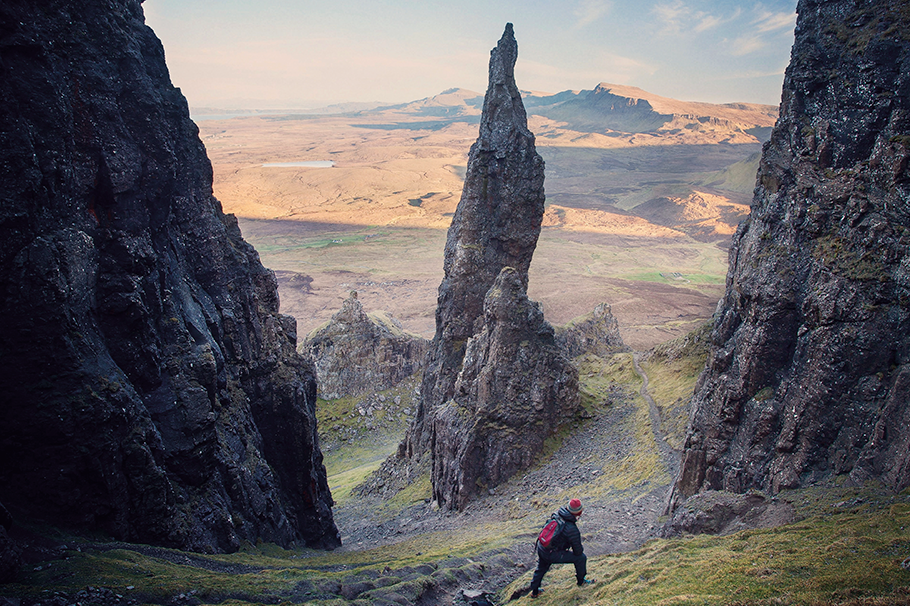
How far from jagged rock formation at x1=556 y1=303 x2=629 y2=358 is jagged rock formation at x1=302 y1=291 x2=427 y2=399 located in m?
18.0

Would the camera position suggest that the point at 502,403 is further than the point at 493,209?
No

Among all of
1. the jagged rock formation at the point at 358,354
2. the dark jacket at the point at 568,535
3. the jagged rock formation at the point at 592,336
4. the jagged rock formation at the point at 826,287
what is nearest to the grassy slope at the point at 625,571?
the dark jacket at the point at 568,535

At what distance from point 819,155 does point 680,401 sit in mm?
22446

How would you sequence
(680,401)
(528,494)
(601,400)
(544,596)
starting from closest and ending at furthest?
(544,596) → (528,494) → (680,401) → (601,400)

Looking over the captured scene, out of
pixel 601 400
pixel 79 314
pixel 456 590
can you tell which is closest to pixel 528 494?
pixel 601 400

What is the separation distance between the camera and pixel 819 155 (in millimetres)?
18922

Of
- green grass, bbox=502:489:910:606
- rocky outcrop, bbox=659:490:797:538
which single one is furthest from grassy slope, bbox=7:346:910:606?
rocky outcrop, bbox=659:490:797:538

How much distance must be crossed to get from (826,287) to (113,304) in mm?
22969

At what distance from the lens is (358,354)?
213 ft

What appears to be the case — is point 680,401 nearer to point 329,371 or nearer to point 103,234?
point 103,234

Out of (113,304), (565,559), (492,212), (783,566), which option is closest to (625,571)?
(565,559)

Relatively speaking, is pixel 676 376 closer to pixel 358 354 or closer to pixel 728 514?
pixel 728 514

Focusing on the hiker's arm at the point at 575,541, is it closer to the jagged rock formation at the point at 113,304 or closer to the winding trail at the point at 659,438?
the jagged rock formation at the point at 113,304

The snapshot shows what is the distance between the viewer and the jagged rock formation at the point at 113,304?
1384 cm
